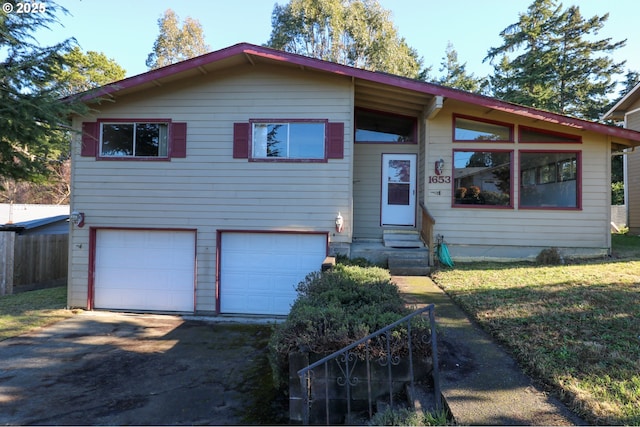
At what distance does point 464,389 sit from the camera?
9.62ft

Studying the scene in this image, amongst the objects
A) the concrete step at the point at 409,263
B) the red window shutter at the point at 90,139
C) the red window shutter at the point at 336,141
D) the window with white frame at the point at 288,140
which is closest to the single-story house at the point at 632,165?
the concrete step at the point at 409,263

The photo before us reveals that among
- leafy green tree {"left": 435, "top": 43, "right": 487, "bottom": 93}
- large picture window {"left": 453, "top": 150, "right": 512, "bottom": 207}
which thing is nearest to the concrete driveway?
large picture window {"left": 453, "top": 150, "right": 512, "bottom": 207}

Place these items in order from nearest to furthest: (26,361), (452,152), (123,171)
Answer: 1. (26,361)
2. (123,171)
3. (452,152)

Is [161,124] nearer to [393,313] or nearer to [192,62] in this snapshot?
[192,62]

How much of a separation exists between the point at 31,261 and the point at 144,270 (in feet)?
17.7

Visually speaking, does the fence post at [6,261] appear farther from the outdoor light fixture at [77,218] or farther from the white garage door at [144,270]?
the white garage door at [144,270]

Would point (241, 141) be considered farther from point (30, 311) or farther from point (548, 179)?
point (548, 179)

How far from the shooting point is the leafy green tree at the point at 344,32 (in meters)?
20.8

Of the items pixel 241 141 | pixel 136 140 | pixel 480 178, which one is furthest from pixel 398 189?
pixel 136 140

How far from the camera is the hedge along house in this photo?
853cm

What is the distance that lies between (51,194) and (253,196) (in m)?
30.5

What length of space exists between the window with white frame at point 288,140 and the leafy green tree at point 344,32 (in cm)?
1422

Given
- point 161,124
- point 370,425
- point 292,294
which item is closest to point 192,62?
point 161,124
